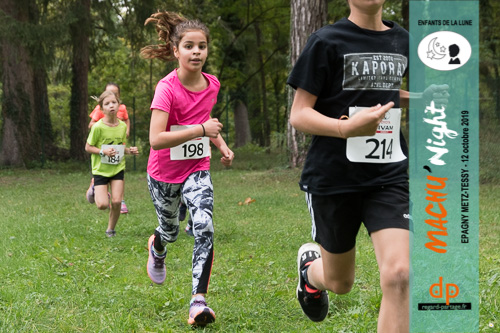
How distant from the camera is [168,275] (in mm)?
6504

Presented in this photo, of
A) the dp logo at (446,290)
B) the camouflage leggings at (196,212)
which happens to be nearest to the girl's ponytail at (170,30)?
the camouflage leggings at (196,212)

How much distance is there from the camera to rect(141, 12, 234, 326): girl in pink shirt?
5031mm

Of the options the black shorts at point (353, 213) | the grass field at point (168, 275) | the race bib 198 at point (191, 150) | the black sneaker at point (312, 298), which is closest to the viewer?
the black shorts at point (353, 213)

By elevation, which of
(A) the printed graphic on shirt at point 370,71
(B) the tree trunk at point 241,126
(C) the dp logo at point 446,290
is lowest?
(B) the tree trunk at point 241,126

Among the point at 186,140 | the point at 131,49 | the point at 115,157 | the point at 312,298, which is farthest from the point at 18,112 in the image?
the point at 312,298

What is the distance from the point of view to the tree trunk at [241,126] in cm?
3061

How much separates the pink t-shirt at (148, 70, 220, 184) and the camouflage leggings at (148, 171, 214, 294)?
7 centimetres

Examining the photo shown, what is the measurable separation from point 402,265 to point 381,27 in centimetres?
138

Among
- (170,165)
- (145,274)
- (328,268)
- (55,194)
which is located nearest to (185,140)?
(170,165)

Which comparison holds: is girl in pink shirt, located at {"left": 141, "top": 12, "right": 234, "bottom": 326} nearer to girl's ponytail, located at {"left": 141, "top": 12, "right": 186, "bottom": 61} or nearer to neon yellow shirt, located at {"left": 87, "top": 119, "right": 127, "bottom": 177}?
girl's ponytail, located at {"left": 141, "top": 12, "right": 186, "bottom": 61}

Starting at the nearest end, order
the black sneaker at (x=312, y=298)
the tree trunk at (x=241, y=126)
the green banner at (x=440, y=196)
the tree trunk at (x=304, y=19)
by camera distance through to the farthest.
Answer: the green banner at (x=440, y=196) → the black sneaker at (x=312, y=298) → the tree trunk at (x=304, y=19) → the tree trunk at (x=241, y=126)

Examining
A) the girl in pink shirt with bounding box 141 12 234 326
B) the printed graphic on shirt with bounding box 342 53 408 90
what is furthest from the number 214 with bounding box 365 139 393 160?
the girl in pink shirt with bounding box 141 12 234 326

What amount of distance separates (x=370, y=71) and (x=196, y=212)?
83.3 inches

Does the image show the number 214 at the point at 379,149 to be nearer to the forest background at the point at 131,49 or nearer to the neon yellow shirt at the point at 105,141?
the neon yellow shirt at the point at 105,141
